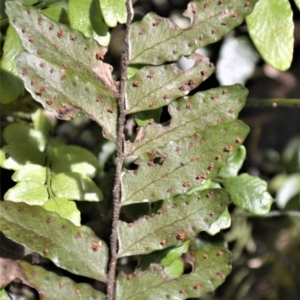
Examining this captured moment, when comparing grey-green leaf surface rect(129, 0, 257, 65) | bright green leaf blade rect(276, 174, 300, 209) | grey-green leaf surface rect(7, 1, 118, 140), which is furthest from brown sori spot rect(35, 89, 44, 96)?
bright green leaf blade rect(276, 174, 300, 209)

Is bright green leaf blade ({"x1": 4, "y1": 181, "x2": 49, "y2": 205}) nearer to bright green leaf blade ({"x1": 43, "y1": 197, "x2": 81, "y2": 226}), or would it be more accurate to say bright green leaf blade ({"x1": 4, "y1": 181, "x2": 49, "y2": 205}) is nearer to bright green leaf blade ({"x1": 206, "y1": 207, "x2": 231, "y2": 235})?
bright green leaf blade ({"x1": 43, "y1": 197, "x2": 81, "y2": 226})

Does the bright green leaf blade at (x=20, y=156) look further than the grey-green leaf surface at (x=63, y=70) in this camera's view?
Yes

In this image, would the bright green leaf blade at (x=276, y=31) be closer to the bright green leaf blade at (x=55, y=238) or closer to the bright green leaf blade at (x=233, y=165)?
the bright green leaf blade at (x=233, y=165)

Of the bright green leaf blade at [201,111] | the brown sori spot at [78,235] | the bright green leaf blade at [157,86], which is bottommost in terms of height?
the brown sori spot at [78,235]

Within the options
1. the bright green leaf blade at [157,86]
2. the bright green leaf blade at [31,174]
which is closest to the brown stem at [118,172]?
the bright green leaf blade at [157,86]

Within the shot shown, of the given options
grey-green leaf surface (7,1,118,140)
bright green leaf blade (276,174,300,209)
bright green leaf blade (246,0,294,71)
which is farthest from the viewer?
bright green leaf blade (276,174,300,209)

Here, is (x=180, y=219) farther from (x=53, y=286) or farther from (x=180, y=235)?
(x=53, y=286)
